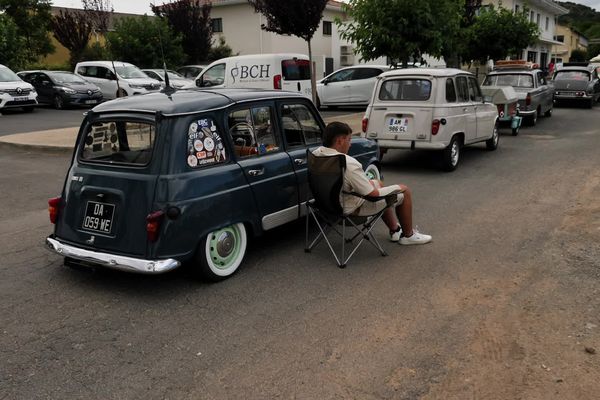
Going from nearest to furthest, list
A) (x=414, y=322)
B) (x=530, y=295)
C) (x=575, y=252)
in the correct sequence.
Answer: (x=414, y=322) → (x=530, y=295) → (x=575, y=252)

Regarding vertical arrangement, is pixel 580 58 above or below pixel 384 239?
above

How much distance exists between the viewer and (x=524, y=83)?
15.9 meters

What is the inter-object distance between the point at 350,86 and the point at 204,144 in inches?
633

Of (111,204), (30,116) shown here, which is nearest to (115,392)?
(111,204)

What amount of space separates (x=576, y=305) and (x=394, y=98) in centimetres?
596

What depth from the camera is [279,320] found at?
401cm

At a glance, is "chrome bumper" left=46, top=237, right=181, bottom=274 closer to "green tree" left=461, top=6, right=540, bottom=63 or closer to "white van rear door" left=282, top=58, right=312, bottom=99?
"white van rear door" left=282, top=58, right=312, bottom=99

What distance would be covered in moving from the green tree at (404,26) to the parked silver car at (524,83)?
2.36 m

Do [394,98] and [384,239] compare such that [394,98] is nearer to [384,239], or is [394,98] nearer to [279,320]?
[384,239]

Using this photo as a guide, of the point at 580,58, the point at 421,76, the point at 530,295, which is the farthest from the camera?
the point at 580,58

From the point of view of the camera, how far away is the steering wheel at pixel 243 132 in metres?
4.96

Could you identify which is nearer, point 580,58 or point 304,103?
point 304,103

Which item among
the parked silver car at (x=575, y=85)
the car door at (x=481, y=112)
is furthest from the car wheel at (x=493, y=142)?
the parked silver car at (x=575, y=85)

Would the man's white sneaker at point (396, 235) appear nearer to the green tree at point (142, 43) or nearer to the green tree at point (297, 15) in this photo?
the green tree at point (297, 15)
